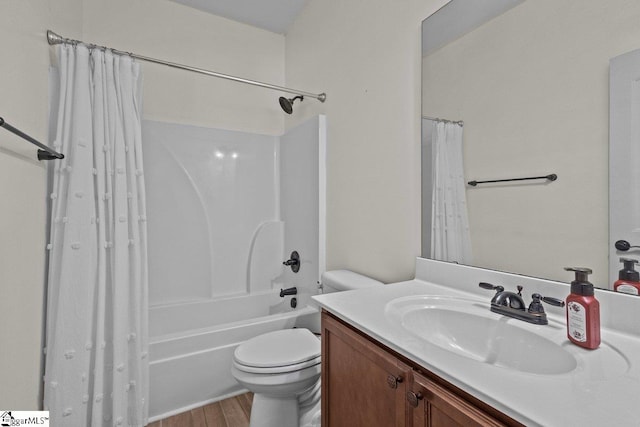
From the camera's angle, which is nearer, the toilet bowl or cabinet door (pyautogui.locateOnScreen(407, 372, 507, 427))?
cabinet door (pyautogui.locateOnScreen(407, 372, 507, 427))

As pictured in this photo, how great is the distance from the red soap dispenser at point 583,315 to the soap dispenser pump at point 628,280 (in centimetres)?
16

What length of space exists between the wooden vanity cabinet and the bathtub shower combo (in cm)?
92

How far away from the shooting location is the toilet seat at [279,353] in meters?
1.32

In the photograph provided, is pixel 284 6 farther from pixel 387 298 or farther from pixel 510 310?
pixel 510 310

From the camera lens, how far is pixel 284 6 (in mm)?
2303

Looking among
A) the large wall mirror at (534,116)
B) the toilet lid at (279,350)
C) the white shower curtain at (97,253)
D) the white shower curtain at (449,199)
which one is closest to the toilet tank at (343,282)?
the toilet lid at (279,350)

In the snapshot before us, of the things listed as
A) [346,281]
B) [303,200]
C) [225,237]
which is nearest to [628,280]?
[346,281]

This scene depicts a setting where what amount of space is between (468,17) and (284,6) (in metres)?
1.66

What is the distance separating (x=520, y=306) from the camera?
0.86 m

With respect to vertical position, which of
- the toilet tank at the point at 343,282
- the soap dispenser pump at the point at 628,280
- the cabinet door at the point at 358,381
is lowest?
the cabinet door at the point at 358,381

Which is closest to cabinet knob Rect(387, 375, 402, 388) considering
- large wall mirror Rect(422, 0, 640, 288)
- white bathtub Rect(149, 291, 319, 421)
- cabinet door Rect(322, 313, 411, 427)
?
cabinet door Rect(322, 313, 411, 427)

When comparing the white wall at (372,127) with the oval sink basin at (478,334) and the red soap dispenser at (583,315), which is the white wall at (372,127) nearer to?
the oval sink basin at (478,334)

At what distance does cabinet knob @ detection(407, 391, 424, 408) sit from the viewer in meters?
0.65

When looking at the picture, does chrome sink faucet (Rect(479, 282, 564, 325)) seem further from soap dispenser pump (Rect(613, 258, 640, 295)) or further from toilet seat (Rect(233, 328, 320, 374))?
toilet seat (Rect(233, 328, 320, 374))
